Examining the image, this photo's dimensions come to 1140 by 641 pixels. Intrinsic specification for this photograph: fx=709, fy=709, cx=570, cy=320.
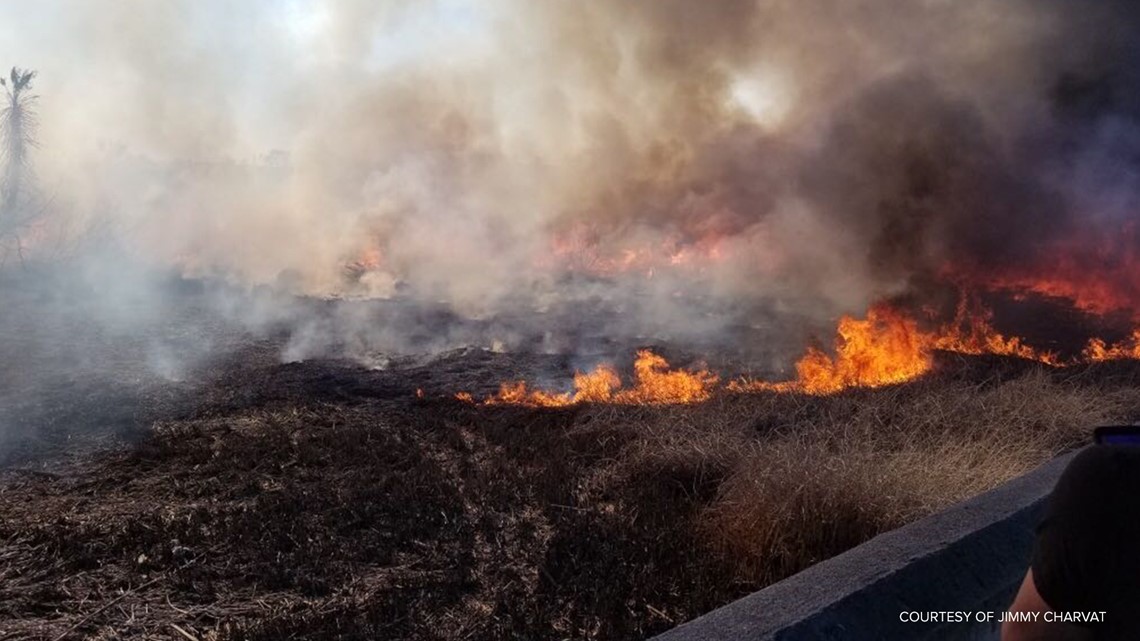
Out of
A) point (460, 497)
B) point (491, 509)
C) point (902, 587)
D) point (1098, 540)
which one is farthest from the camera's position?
point (460, 497)

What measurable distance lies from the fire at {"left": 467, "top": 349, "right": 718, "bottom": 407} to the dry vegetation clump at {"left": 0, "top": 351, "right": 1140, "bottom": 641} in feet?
2.57

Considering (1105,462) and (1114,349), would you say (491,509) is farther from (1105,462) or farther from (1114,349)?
(1114,349)

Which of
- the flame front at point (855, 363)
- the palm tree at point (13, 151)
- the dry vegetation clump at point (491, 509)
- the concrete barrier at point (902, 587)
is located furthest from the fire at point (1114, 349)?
the palm tree at point (13, 151)

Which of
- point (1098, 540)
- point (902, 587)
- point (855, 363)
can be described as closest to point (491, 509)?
point (902, 587)

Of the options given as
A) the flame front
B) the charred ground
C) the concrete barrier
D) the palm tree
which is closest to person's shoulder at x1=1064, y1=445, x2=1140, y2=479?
the concrete barrier

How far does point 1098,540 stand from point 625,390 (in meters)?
7.89

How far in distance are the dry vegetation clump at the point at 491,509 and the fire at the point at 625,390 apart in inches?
30.9

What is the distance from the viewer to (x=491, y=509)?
512 cm

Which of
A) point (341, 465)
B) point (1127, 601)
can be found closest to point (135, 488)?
point (341, 465)

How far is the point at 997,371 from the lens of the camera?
877cm

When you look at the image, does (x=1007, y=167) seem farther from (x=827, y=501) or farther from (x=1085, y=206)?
(x=827, y=501)

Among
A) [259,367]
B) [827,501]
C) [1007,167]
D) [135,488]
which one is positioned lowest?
[827,501]

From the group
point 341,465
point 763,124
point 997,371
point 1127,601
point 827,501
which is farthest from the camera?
point 763,124

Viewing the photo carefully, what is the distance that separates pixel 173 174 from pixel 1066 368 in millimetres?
23046
